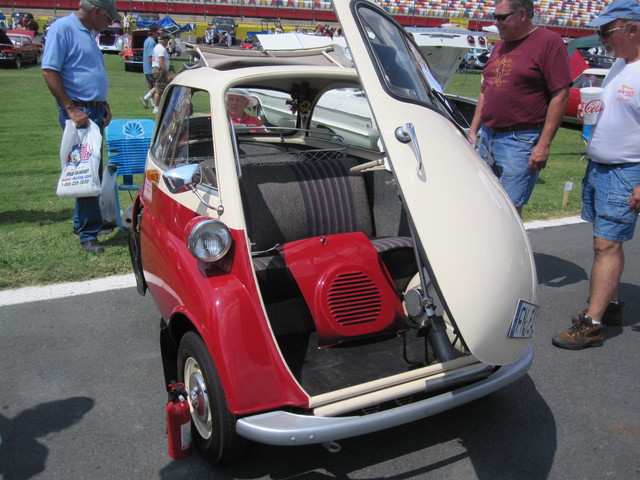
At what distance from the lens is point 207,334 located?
7.91 feet

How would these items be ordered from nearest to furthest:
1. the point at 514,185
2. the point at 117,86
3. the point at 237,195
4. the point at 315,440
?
1. the point at 315,440
2. the point at 237,195
3. the point at 514,185
4. the point at 117,86

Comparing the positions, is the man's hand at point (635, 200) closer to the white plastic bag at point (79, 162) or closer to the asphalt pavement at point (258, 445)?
the asphalt pavement at point (258, 445)

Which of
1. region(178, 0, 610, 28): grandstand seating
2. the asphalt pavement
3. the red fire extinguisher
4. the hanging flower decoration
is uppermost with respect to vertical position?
region(178, 0, 610, 28): grandstand seating

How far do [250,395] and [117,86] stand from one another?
18.4 metres

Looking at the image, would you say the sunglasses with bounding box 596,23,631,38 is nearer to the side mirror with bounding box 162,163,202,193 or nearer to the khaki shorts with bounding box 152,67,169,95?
the side mirror with bounding box 162,163,202,193

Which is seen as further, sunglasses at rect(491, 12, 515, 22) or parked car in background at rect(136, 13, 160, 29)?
parked car in background at rect(136, 13, 160, 29)

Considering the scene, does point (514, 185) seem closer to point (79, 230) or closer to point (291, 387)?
point (291, 387)

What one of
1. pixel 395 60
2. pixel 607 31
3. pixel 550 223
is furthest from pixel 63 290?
pixel 550 223

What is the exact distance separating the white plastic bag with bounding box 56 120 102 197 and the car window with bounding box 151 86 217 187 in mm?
1284

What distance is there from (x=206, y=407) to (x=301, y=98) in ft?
8.66

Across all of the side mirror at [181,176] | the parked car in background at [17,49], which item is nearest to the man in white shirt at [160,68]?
the side mirror at [181,176]

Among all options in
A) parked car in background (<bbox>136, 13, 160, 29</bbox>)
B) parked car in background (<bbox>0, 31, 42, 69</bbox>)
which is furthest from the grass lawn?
parked car in background (<bbox>136, 13, 160, 29</bbox>)

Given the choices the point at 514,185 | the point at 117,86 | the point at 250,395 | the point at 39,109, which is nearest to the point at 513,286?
the point at 250,395

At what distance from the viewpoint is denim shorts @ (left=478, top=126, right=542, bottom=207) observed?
166 inches
